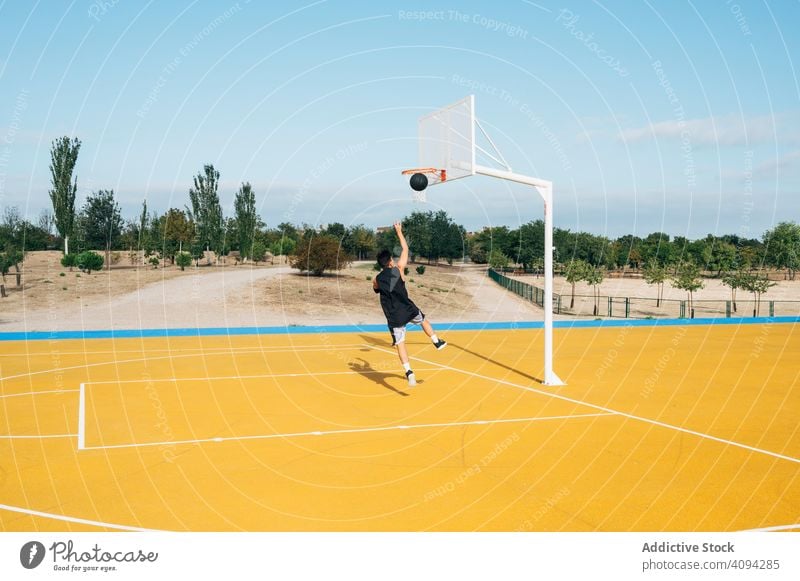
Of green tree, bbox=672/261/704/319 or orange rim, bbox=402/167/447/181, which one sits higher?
orange rim, bbox=402/167/447/181

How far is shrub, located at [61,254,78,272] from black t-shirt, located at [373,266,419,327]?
36.5 metres

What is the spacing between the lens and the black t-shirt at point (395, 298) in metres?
11.9

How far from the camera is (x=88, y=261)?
44281mm

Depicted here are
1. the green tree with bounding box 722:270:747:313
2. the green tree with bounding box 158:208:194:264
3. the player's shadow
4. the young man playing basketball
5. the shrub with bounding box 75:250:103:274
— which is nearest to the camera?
the young man playing basketball

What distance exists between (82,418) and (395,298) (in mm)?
5436

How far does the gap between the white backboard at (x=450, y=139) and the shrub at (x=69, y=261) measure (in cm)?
3478

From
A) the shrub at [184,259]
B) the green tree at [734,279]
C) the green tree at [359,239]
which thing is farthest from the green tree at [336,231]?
the green tree at [734,279]

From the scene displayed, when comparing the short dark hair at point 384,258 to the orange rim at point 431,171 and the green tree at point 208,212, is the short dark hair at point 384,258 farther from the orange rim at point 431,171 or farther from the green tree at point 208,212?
the green tree at point 208,212

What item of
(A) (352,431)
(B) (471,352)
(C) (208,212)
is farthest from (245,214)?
(A) (352,431)

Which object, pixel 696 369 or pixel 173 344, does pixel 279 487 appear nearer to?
pixel 696 369

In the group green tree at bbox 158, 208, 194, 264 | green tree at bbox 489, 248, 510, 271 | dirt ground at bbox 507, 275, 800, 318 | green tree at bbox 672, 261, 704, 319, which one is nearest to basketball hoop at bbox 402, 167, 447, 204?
dirt ground at bbox 507, 275, 800, 318

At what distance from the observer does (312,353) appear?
750 inches

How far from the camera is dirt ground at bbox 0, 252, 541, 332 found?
3278cm

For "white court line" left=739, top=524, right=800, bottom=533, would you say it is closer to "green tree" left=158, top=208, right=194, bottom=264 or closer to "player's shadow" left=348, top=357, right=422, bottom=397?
"player's shadow" left=348, top=357, right=422, bottom=397
